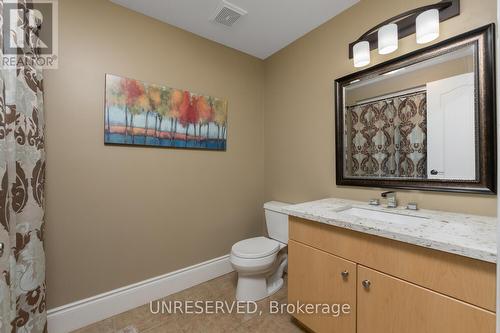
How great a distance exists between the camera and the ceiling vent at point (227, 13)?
1.71 meters

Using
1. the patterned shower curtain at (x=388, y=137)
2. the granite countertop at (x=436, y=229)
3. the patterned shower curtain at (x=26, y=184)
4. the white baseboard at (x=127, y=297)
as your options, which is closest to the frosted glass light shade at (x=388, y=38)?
the patterned shower curtain at (x=388, y=137)

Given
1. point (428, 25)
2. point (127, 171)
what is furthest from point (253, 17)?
point (127, 171)

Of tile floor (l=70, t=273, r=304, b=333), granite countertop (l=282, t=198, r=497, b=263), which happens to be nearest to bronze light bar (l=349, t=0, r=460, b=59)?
granite countertop (l=282, t=198, r=497, b=263)

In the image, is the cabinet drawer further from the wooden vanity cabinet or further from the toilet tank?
the toilet tank

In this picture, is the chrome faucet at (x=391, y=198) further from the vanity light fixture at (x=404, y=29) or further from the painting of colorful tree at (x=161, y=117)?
the painting of colorful tree at (x=161, y=117)

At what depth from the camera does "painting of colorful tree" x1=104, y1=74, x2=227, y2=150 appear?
1.69 m

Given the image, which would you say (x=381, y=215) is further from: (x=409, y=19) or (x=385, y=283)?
(x=409, y=19)

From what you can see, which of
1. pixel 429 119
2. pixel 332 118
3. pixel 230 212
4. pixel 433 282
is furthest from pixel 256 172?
pixel 433 282

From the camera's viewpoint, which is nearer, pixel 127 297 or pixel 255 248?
pixel 127 297

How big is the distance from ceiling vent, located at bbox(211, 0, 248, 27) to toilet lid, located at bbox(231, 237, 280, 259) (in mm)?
1906

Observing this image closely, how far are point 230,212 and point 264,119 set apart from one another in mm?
1126

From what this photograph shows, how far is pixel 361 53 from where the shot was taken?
1593 millimetres

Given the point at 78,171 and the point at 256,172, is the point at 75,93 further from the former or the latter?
the point at 256,172

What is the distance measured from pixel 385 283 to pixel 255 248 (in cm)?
101
